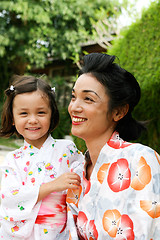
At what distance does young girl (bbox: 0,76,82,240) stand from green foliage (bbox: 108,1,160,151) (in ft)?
6.98

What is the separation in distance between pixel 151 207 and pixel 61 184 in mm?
612

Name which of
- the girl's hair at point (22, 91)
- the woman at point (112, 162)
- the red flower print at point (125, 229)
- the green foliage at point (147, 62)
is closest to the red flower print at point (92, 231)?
the woman at point (112, 162)

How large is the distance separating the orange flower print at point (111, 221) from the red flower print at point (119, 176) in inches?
4.3

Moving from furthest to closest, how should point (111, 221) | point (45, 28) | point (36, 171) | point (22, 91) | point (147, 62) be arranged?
point (45, 28) → point (147, 62) → point (22, 91) → point (36, 171) → point (111, 221)

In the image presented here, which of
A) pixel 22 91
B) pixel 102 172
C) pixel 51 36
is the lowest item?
pixel 102 172

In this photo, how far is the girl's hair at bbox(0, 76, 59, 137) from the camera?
81.8 inches

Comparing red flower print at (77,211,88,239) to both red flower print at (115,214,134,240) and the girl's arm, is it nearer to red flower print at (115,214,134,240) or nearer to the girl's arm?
the girl's arm

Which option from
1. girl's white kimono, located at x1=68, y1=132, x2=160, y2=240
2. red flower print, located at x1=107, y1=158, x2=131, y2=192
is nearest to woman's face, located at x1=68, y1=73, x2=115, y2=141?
girl's white kimono, located at x1=68, y1=132, x2=160, y2=240

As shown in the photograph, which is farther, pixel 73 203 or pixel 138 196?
pixel 73 203

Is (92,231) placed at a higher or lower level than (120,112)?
lower

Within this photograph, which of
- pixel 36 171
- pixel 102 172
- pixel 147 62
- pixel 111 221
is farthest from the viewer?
pixel 147 62

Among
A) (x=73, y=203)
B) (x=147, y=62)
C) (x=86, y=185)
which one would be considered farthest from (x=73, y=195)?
(x=147, y=62)

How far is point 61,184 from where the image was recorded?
5.73 ft

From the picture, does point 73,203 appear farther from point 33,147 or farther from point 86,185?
point 33,147
